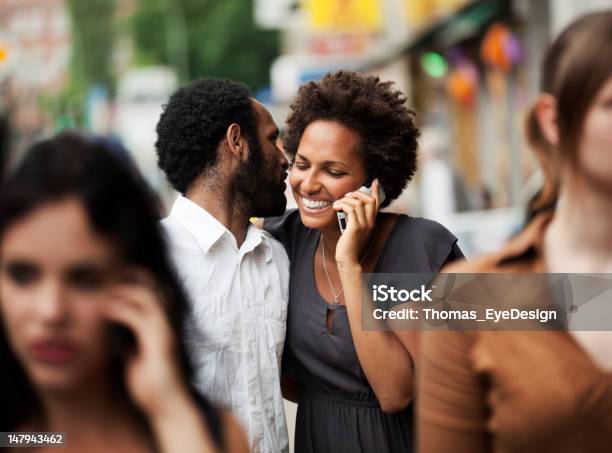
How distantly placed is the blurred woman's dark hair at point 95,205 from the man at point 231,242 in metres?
0.92

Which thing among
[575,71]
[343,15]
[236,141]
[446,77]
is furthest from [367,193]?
[446,77]

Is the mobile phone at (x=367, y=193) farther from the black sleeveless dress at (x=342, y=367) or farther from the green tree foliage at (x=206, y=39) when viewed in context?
the green tree foliage at (x=206, y=39)

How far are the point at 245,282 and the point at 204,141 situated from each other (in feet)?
1.50

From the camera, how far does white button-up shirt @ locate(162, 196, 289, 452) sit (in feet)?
8.36

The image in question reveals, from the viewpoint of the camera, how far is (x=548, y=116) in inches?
66.7

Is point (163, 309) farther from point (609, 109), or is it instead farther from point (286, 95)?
point (286, 95)

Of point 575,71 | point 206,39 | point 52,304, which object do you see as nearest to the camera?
point 52,304

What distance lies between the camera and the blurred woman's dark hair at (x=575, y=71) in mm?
1586

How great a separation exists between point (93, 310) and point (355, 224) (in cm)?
131

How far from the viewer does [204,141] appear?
9.25ft

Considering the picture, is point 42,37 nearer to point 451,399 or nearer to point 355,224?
point 355,224

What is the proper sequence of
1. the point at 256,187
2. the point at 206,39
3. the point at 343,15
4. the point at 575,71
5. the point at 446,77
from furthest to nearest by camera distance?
the point at 206,39, the point at 446,77, the point at 343,15, the point at 256,187, the point at 575,71

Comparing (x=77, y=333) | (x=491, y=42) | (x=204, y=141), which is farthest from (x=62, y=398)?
(x=491, y=42)

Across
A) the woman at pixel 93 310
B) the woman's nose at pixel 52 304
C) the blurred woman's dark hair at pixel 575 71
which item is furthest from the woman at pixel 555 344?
the woman's nose at pixel 52 304
